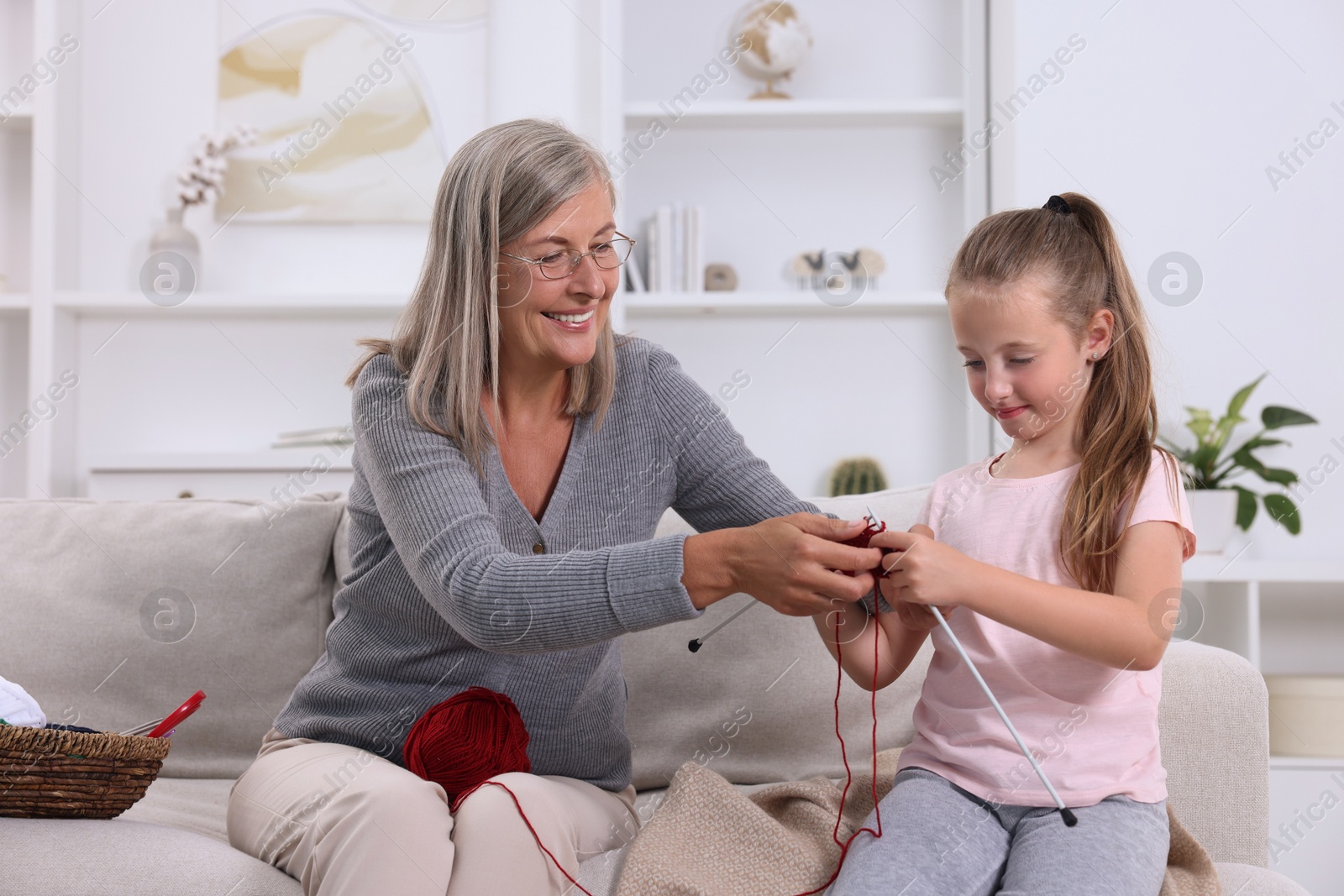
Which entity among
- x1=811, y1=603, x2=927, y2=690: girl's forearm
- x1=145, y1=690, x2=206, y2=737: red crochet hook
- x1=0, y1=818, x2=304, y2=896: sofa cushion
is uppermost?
x1=811, y1=603, x2=927, y2=690: girl's forearm

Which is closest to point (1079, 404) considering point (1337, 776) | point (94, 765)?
point (94, 765)

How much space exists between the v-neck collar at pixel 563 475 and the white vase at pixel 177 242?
1.96 meters

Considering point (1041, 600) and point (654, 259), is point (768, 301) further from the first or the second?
Answer: point (1041, 600)

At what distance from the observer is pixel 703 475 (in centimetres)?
141

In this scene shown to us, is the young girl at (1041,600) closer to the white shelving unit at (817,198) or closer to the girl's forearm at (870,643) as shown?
the girl's forearm at (870,643)

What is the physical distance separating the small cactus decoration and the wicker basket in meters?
2.07

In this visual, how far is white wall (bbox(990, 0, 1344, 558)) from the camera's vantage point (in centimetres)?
269

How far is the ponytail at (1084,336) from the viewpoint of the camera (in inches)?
45.9

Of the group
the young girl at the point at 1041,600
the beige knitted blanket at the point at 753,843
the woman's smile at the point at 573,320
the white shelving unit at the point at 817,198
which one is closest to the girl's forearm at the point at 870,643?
the young girl at the point at 1041,600

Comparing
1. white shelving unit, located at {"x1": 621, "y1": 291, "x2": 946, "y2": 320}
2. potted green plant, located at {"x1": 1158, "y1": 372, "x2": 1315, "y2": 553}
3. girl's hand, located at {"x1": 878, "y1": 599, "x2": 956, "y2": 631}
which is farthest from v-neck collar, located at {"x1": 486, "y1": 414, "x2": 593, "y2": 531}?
potted green plant, located at {"x1": 1158, "y1": 372, "x2": 1315, "y2": 553}

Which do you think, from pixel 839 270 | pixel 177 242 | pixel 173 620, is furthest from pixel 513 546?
pixel 177 242

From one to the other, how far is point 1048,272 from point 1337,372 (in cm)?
193

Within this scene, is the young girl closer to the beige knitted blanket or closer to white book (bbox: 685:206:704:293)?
the beige knitted blanket

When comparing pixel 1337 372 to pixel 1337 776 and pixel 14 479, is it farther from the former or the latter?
pixel 14 479
